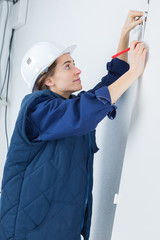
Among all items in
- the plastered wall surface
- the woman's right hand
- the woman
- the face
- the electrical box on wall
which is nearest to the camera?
the plastered wall surface

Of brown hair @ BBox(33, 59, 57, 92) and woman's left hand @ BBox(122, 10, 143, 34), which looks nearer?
woman's left hand @ BBox(122, 10, 143, 34)

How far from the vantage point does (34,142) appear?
3.78 ft

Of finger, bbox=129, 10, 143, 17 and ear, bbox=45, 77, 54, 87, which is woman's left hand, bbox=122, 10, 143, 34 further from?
ear, bbox=45, 77, 54, 87

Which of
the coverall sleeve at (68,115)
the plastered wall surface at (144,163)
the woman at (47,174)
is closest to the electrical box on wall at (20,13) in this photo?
the woman at (47,174)

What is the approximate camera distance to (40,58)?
129cm

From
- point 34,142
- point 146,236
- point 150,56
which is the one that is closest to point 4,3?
point 34,142

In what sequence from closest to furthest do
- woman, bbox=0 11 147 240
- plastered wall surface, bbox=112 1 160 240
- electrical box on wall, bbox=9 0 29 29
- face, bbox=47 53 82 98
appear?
plastered wall surface, bbox=112 1 160 240
woman, bbox=0 11 147 240
face, bbox=47 53 82 98
electrical box on wall, bbox=9 0 29 29

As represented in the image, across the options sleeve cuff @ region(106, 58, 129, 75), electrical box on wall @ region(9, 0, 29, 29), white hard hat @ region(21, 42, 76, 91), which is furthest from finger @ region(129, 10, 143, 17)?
electrical box on wall @ region(9, 0, 29, 29)

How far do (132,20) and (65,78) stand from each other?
359 millimetres

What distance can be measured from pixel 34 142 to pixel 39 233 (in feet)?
1.12

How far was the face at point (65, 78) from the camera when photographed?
1.25 m

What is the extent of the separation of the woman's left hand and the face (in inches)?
10.3

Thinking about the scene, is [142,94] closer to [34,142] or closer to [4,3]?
[34,142]

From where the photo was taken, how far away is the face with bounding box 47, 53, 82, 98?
1.25 meters
